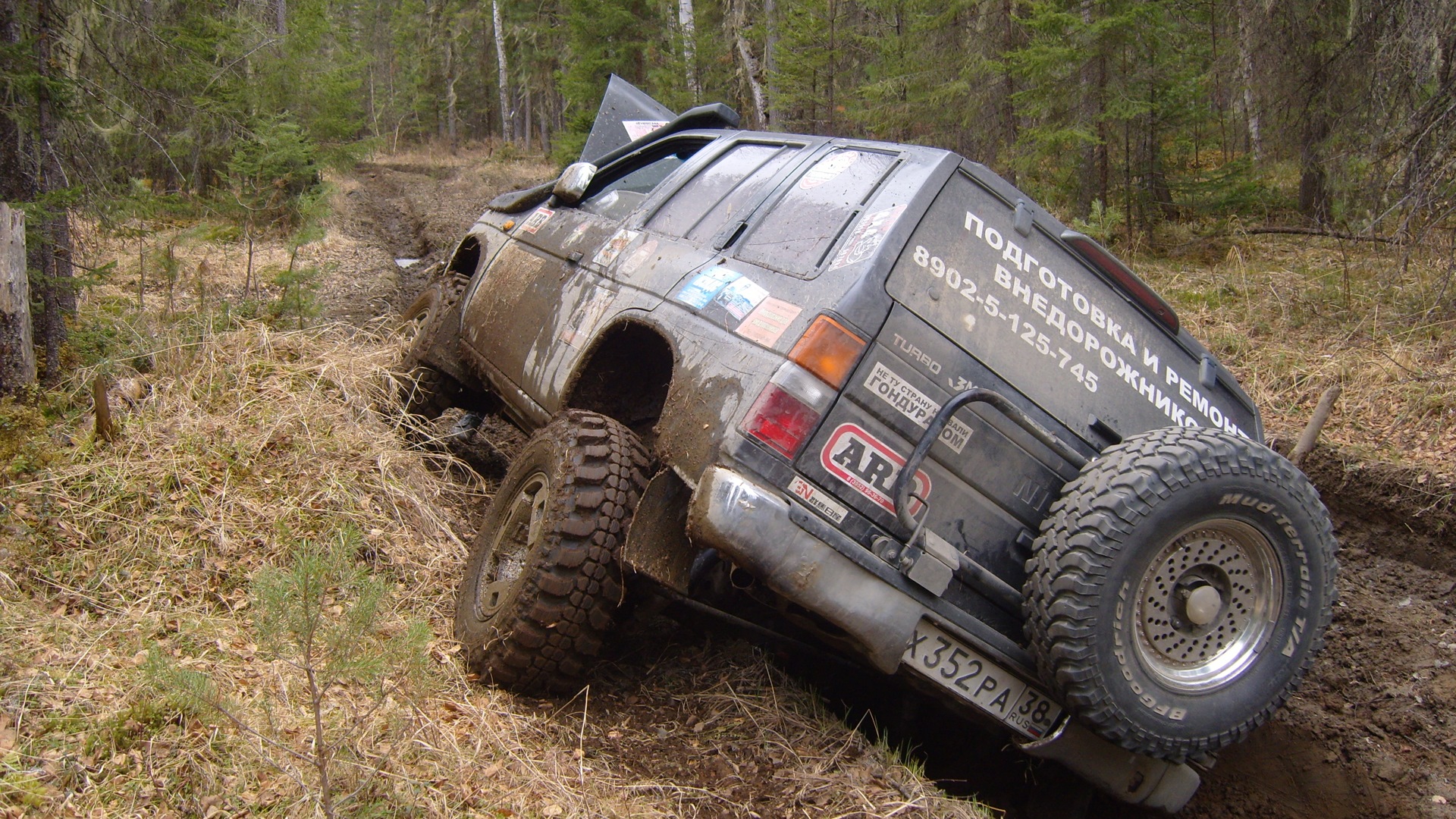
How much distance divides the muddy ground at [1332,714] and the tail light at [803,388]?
46.0 inches

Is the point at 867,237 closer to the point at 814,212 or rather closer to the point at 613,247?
the point at 814,212

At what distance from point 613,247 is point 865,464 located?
187cm

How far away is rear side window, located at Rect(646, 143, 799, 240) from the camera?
4.18 meters

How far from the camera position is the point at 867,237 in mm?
3463

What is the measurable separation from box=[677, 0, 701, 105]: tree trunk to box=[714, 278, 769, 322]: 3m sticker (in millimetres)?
13773

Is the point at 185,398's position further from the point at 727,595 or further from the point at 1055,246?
the point at 1055,246

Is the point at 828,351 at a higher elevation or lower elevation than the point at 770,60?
lower

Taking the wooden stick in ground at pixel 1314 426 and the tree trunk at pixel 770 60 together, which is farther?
the tree trunk at pixel 770 60

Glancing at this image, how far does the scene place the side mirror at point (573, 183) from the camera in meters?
5.20

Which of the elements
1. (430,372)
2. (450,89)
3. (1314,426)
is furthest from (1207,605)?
(450,89)

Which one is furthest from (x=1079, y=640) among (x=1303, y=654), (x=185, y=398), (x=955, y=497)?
(x=185, y=398)

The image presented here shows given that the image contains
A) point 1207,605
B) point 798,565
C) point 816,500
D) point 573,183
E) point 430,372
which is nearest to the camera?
point 798,565

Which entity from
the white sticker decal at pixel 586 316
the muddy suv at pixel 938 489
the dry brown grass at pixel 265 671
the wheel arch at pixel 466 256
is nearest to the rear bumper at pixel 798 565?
the muddy suv at pixel 938 489

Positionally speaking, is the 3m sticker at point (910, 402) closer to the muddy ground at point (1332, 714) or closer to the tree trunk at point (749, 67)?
the muddy ground at point (1332, 714)
